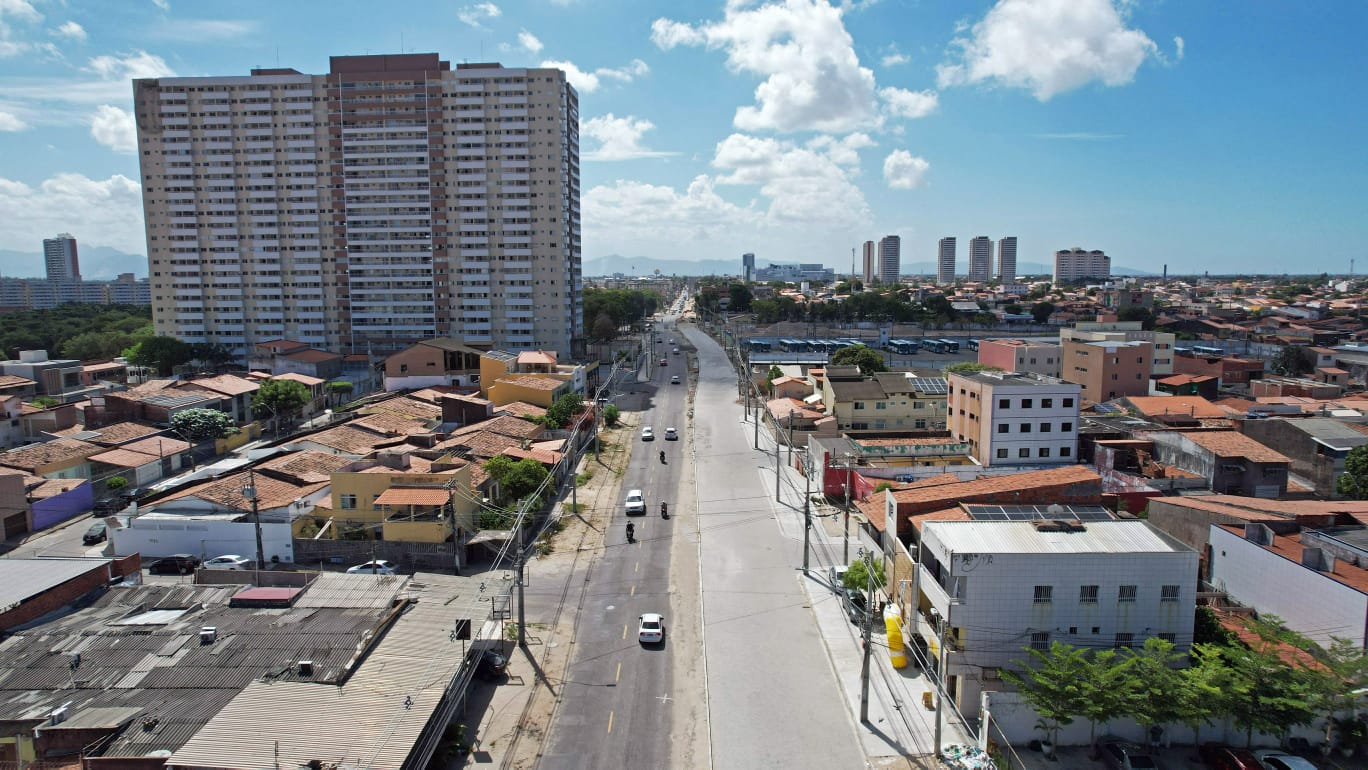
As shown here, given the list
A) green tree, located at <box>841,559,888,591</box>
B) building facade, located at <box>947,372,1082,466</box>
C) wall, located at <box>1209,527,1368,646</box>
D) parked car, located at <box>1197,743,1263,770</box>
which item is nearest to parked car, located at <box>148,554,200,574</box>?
green tree, located at <box>841,559,888,591</box>

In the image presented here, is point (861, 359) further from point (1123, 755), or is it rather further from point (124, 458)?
point (124, 458)

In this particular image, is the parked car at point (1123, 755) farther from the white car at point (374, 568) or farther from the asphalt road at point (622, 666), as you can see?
the white car at point (374, 568)

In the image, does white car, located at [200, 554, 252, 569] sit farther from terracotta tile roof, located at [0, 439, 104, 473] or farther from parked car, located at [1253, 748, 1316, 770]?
parked car, located at [1253, 748, 1316, 770]

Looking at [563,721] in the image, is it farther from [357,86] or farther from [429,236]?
[357,86]

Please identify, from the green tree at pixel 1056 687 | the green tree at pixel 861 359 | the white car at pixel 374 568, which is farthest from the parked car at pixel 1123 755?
the green tree at pixel 861 359

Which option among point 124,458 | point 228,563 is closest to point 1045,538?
point 228,563

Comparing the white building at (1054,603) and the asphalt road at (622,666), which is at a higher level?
the white building at (1054,603)
